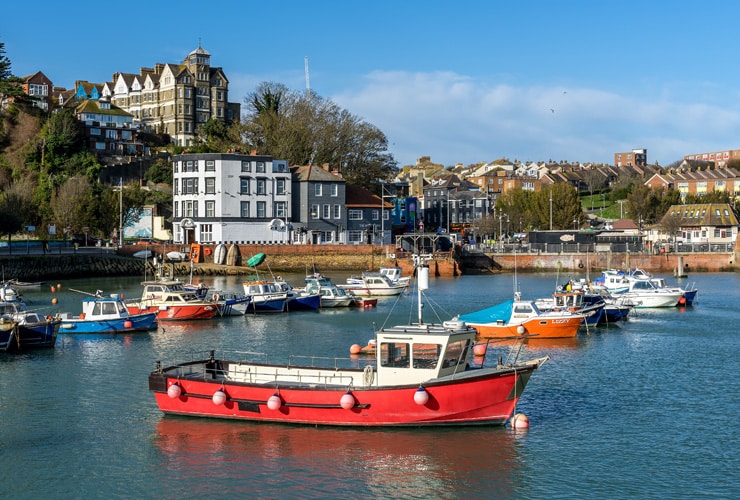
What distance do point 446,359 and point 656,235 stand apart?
371 ft

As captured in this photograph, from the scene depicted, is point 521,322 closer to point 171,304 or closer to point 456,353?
point 456,353

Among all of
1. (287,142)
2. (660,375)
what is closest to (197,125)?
(287,142)

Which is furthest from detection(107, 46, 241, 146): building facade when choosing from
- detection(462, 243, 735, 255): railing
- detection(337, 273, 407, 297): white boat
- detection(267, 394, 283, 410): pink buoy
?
detection(267, 394, 283, 410): pink buoy

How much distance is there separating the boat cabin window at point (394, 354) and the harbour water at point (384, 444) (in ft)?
6.61

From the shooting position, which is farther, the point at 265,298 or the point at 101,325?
the point at 265,298

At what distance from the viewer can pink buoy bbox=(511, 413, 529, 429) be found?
2758 cm

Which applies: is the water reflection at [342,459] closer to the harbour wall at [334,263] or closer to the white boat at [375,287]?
the white boat at [375,287]

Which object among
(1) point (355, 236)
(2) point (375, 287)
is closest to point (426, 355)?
(2) point (375, 287)

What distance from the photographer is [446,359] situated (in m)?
26.4

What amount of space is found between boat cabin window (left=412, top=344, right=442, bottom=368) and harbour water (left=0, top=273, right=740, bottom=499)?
6.89 feet

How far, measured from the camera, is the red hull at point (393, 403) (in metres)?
26.3

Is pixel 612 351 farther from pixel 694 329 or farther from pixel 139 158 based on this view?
pixel 139 158

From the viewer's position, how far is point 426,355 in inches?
1041

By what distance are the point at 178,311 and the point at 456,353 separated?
29.3m
